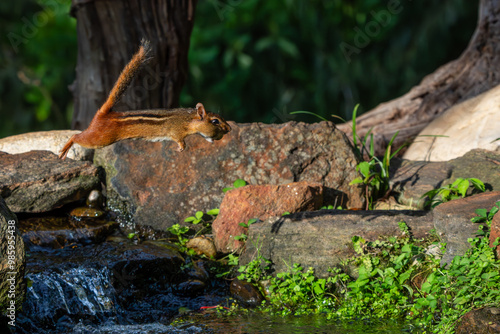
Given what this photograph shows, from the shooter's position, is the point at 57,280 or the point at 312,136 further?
the point at 312,136

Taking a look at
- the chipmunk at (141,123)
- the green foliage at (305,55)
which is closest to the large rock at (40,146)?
the chipmunk at (141,123)

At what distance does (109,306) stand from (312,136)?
2.16 metres

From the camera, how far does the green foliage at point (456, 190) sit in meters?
4.18

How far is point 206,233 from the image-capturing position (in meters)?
4.53

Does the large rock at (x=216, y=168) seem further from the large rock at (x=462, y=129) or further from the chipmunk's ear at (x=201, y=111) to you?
the chipmunk's ear at (x=201, y=111)

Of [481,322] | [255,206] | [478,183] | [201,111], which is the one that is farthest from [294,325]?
[201,111]

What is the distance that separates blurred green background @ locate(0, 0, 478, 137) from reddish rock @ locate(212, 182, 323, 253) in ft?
16.9

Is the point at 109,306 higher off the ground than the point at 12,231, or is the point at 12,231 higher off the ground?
the point at 12,231

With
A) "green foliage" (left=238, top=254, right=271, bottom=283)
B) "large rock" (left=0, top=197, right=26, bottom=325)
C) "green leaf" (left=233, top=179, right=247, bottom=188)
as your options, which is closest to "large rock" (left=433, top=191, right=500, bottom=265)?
"green foliage" (left=238, top=254, right=271, bottom=283)

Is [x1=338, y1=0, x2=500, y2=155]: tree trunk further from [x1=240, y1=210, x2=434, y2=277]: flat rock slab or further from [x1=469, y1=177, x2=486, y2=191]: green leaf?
[x1=240, y1=210, x2=434, y2=277]: flat rock slab

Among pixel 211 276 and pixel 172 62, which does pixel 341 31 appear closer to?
pixel 172 62

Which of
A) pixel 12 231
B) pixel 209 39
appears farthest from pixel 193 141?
pixel 209 39

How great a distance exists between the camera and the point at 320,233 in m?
3.84

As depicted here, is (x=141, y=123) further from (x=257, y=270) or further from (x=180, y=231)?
(x=180, y=231)
